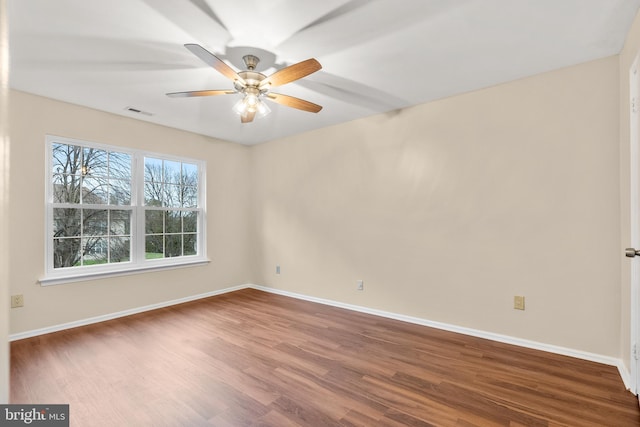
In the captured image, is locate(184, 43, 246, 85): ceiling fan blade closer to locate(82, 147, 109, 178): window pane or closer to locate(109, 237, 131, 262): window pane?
locate(82, 147, 109, 178): window pane

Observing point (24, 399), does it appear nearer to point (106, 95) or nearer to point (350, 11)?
point (106, 95)

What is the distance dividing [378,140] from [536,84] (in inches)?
62.8

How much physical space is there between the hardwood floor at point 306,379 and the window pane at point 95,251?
761 mm

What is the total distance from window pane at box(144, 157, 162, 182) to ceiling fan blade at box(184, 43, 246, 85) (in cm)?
240

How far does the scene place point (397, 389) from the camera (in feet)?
6.75

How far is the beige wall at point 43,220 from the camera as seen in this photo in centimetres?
297

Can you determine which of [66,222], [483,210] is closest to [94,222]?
[66,222]

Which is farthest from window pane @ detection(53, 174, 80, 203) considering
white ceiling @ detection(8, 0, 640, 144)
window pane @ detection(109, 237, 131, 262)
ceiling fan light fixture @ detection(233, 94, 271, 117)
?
ceiling fan light fixture @ detection(233, 94, 271, 117)

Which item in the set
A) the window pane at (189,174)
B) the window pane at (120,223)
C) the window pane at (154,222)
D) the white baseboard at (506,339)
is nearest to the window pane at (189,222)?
the window pane at (154,222)

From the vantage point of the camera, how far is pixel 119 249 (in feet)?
12.2

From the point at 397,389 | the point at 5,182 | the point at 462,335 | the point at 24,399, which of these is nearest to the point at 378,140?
the point at 462,335

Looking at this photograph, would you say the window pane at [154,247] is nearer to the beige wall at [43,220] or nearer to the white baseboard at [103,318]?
the beige wall at [43,220]

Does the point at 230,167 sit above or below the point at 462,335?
above

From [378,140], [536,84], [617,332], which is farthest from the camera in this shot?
[378,140]
